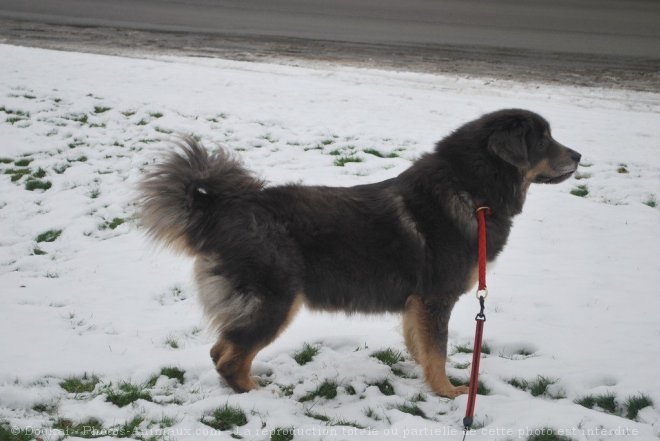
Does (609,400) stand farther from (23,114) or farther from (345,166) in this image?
(23,114)

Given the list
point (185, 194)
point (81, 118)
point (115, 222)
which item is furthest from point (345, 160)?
point (185, 194)

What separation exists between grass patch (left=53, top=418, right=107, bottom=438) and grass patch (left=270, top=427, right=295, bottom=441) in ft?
3.74

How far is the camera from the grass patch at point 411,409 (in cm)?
439

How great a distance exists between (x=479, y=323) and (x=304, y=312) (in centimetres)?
238

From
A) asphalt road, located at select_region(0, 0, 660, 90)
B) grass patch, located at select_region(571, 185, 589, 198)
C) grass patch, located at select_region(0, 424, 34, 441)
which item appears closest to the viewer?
grass patch, located at select_region(0, 424, 34, 441)

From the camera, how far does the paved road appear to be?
22328 millimetres

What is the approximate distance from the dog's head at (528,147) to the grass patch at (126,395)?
10.9 ft

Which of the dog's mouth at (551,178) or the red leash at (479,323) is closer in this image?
the red leash at (479,323)

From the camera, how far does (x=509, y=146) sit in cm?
466

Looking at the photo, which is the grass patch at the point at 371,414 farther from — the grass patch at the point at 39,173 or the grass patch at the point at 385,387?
the grass patch at the point at 39,173

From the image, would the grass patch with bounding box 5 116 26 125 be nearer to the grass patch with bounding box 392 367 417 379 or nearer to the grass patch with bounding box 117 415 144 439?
the grass patch with bounding box 117 415 144 439

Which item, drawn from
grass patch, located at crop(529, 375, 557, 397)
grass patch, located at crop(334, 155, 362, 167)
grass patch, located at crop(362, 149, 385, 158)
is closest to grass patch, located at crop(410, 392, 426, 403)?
grass patch, located at crop(529, 375, 557, 397)

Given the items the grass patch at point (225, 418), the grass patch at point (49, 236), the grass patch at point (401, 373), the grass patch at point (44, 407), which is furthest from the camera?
the grass patch at point (49, 236)

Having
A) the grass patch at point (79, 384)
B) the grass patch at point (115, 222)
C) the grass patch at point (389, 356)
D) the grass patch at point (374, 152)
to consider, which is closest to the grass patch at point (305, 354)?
the grass patch at point (389, 356)
